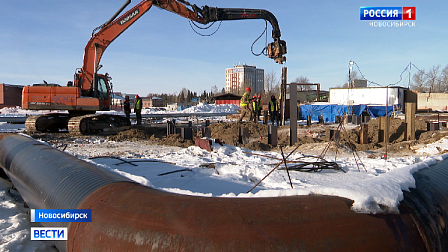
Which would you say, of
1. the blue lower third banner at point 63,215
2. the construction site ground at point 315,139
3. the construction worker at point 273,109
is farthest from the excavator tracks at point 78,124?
the blue lower third banner at point 63,215

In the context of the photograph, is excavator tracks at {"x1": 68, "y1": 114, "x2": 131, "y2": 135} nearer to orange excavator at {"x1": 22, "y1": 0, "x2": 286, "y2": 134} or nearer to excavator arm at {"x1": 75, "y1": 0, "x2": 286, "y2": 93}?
orange excavator at {"x1": 22, "y1": 0, "x2": 286, "y2": 134}

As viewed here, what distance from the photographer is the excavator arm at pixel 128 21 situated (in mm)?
12430

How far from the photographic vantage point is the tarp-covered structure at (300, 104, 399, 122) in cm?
2069

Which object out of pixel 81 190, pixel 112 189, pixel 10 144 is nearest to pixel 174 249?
pixel 112 189

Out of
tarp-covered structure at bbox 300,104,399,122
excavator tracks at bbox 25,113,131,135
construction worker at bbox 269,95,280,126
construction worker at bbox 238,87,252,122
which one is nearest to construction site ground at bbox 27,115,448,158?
excavator tracks at bbox 25,113,131,135

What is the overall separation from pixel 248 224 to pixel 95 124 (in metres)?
12.0

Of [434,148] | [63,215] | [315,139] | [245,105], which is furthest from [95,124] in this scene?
[434,148]

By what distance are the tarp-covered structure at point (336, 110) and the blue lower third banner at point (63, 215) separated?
19.5 metres

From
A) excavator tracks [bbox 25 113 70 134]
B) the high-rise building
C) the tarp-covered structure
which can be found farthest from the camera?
the high-rise building

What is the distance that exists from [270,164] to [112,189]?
4.29 m

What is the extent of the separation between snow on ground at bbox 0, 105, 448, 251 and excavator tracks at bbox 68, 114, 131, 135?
80.7 inches

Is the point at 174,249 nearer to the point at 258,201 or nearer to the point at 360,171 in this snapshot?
the point at 258,201

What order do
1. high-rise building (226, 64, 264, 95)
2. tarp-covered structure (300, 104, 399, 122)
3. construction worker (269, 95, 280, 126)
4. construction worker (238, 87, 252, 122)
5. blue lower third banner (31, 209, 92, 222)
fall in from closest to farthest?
blue lower third banner (31, 209, 92, 222), construction worker (238, 87, 252, 122), construction worker (269, 95, 280, 126), tarp-covered structure (300, 104, 399, 122), high-rise building (226, 64, 264, 95)

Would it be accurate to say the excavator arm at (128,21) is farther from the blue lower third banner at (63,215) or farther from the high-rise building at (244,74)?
the high-rise building at (244,74)
